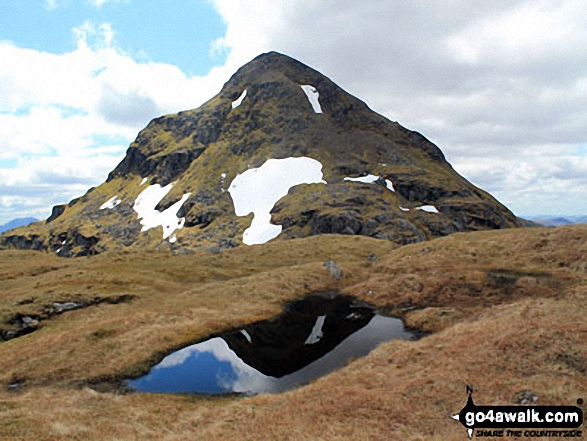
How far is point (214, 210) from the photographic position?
180875mm

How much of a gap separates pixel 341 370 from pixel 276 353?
10065 millimetres

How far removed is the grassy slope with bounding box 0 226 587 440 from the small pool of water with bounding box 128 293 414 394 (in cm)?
236

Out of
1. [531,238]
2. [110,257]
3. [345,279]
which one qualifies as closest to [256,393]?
[345,279]

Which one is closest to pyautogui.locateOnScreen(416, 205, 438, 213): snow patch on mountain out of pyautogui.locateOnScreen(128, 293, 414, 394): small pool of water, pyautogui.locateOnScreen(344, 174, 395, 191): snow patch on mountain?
pyautogui.locateOnScreen(344, 174, 395, 191): snow patch on mountain

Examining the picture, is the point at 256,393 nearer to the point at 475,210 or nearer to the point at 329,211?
the point at 329,211

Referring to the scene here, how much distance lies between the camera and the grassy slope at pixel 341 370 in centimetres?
2095

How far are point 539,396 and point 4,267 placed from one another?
316 feet

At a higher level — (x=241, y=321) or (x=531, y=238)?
(x=531, y=238)

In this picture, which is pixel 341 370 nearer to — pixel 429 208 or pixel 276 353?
pixel 276 353

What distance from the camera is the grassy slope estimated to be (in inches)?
825

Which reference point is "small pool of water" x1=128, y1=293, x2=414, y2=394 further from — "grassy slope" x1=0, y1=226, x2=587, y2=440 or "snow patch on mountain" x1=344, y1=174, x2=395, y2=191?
"snow patch on mountain" x1=344, y1=174, x2=395, y2=191

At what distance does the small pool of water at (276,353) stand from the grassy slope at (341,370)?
2.36 metres

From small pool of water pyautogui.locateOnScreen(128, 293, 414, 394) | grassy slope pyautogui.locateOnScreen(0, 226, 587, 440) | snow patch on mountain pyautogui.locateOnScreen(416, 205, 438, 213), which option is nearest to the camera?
grassy slope pyautogui.locateOnScreen(0, 226, 587, 440)

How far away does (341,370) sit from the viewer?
104 feet
